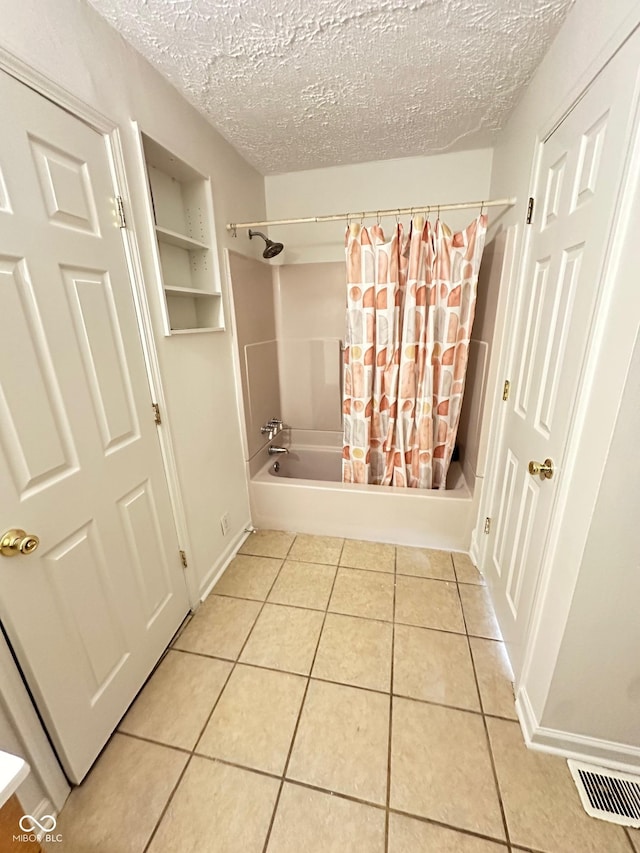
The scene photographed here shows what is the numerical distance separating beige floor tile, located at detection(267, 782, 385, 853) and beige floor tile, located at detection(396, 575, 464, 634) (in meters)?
0.69

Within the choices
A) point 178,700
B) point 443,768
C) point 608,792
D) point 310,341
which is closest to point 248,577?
point 178,700

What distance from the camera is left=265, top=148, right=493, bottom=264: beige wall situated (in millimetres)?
2045

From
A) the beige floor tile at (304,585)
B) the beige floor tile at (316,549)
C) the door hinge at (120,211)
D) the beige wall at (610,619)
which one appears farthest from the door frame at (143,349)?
the beige wall at (610,619)

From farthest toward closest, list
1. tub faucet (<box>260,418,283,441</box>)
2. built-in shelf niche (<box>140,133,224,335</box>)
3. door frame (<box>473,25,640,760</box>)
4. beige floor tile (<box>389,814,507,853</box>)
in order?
tub faucet (<box>260,418,283,441</box>) < built-in shelf niche (<box>140,133,224,335</box>) < beige floor tile (<box>389,814,507,853</box>) < door frame (<box>473,25,640,760</box>)

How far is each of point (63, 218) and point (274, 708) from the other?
1781 millimetres

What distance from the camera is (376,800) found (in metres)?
1.00

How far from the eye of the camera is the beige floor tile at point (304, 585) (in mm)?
1697

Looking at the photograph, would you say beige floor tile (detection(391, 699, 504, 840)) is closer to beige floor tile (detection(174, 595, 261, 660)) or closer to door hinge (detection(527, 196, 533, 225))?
beige floor tile (detection(174, 595, 261, 660))

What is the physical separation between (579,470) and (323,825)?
1247 millimetres

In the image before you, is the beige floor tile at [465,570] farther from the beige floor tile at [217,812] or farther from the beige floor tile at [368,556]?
the beige floor tile at [217,812]

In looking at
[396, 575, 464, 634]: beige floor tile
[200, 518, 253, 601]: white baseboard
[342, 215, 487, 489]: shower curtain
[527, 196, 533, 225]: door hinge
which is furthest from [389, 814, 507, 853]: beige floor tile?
[527, 196, 533, 225]: door hinge

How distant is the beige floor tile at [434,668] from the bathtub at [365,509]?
58 cm

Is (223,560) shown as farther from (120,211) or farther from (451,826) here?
(120,211)

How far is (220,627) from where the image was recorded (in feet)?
5.17
